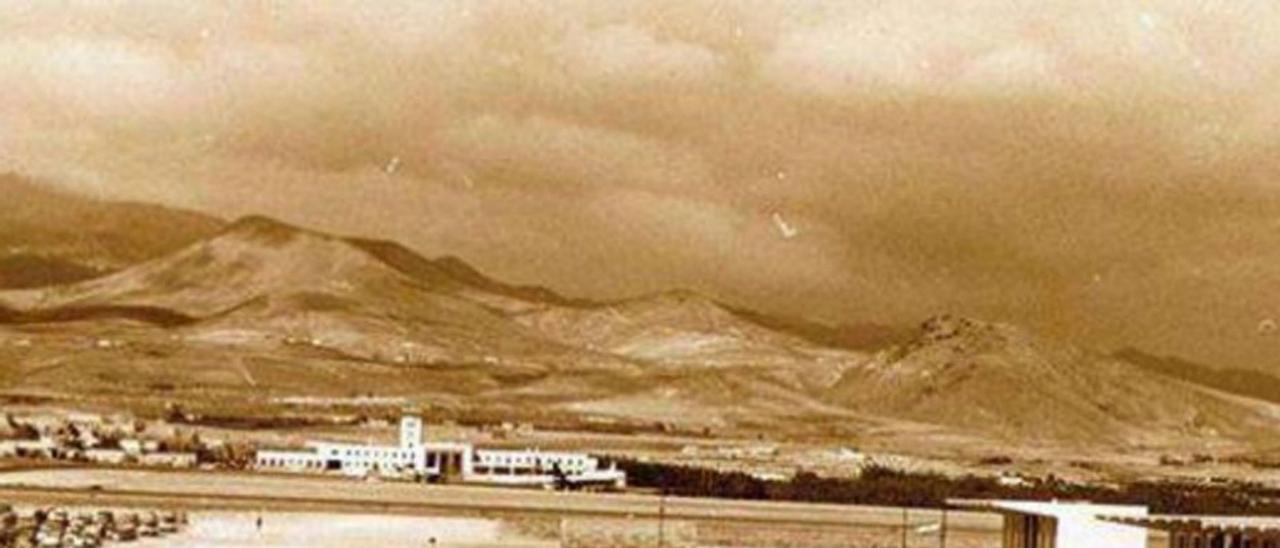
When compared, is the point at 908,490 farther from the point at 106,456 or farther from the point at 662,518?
→ the point at 106,456

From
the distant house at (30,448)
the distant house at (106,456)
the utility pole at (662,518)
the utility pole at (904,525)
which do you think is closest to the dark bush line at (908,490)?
the utility pole at (662,518)

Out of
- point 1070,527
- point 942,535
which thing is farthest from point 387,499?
point 1070,527

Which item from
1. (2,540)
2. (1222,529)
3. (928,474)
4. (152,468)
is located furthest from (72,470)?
(1222,529)

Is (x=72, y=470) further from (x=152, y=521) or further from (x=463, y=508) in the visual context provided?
(x=152, y=521)

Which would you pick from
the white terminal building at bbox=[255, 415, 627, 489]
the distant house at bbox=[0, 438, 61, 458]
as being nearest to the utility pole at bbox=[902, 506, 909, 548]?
the white terminal building at bbox=[255, 415, 627, 489]

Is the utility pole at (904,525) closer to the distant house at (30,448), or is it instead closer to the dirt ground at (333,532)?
the dirt ground at (333,532)

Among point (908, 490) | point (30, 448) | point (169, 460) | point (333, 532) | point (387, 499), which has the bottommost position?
point (333, 532)
